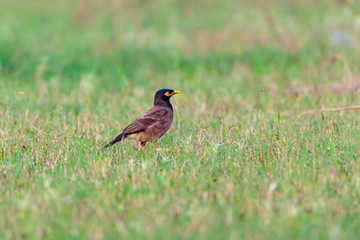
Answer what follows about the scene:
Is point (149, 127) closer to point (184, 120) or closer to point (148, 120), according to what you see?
point (148, 120)

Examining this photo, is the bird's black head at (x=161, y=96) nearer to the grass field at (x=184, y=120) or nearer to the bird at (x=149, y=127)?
the bird at (x=149, y=127)

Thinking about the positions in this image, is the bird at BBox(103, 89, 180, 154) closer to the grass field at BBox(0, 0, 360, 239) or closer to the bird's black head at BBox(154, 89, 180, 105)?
the grass field at BBox(0, 0, 360, 239)

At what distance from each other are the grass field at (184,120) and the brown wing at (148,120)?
265 mm

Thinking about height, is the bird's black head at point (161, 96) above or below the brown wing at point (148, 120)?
above

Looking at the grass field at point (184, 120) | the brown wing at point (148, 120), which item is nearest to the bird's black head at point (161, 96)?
the brown wing at point (148, 120)

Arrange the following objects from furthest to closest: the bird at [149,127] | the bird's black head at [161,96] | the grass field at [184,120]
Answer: the bird's black head at [161,96]
the bird at [149,127]
the grass field at [184,120]

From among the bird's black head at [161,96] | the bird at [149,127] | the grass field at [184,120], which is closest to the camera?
the grass field at [184,120]

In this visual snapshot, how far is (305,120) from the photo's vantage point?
30.4 ft

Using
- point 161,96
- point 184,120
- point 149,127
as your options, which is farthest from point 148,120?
point 184,120

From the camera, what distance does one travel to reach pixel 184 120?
9555mm

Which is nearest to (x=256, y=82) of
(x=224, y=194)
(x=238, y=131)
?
(x=238, y=131)

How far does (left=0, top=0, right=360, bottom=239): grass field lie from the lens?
5.16 metres

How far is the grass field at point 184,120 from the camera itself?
5156 millimetres

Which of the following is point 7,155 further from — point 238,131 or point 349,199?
point 349,199
